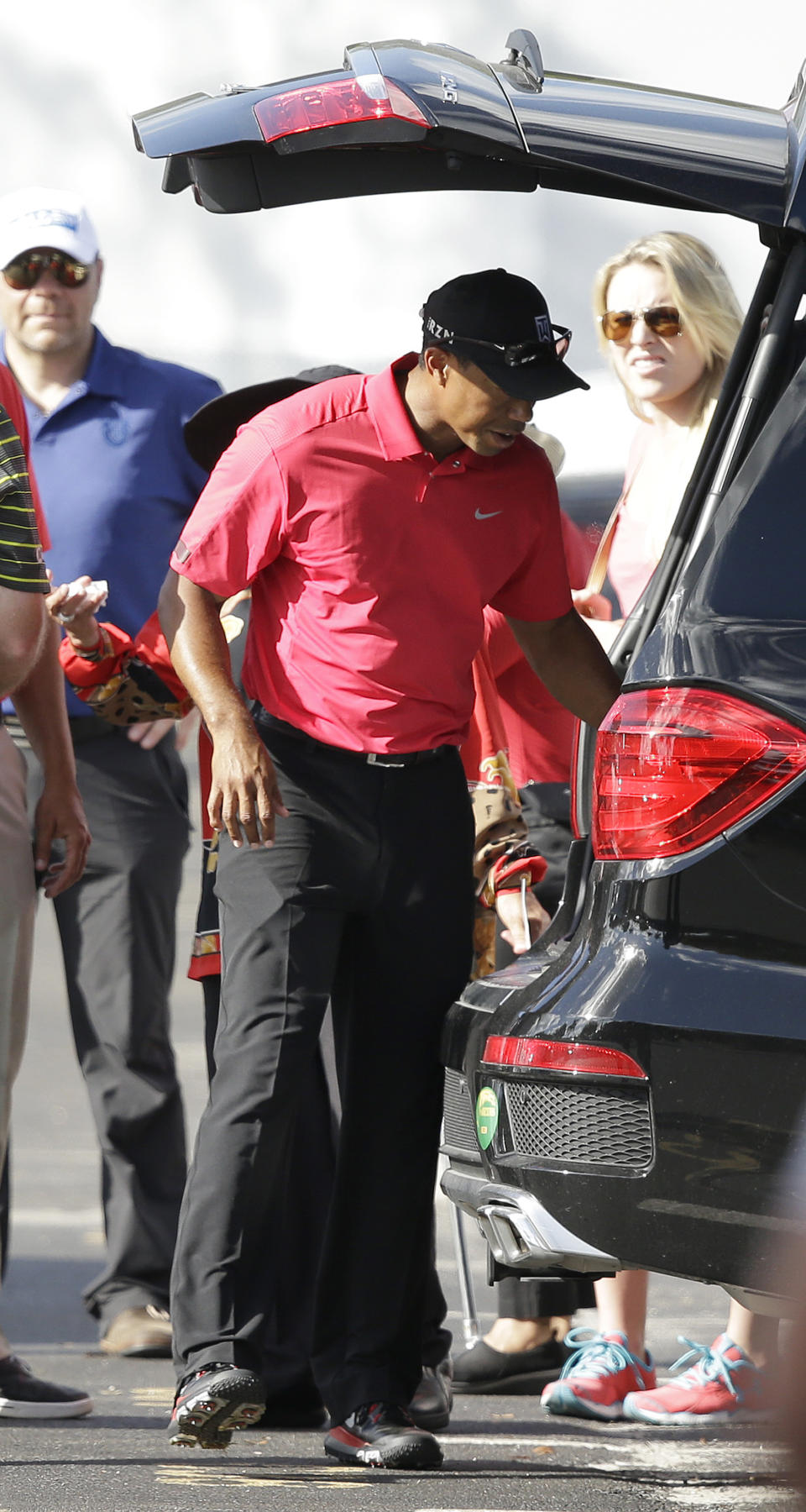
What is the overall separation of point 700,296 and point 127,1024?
2.05 metres

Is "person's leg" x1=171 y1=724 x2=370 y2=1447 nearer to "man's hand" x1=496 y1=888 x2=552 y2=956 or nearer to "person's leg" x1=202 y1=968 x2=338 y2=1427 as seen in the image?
"person's leg" x1=202 y1=968 x2=338 y2=1427

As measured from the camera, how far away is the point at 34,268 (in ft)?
16.1

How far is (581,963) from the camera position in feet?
9.32

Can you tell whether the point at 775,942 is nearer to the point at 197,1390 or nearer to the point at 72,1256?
the point at 197,1390

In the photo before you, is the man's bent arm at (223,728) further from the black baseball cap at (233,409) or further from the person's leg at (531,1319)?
the person's leg at (531,1319)

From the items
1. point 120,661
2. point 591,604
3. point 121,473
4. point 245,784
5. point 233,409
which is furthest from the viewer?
point 121,473

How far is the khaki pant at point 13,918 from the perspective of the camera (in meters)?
3.73

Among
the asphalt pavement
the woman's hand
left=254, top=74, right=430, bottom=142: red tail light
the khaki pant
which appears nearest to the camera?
left=254, top=74, right=430, bottom=142: red tail light


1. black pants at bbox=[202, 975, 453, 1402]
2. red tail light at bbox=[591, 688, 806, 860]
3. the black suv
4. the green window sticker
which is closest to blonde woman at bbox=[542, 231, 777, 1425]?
black pants at bbox=[202, 975, 453, 1402]

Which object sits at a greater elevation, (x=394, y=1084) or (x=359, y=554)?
(x=359, y=554)

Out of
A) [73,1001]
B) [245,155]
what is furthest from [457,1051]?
[73,1001]

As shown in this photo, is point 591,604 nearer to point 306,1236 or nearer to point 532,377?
point 532,377

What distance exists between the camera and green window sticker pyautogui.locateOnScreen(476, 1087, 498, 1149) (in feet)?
9.84

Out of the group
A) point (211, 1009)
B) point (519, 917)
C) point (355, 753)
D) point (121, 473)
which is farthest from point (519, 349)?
point (121, 473)
